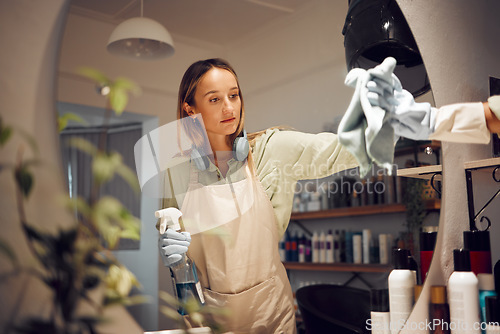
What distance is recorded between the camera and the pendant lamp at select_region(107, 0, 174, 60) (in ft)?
2.97

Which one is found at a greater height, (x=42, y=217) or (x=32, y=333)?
(x=42, y=217)

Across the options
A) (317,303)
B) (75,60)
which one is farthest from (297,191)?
(75,60)

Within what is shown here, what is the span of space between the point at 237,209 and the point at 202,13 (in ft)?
1.49

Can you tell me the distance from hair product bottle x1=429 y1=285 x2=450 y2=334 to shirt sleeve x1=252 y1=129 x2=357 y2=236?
1.51 feet

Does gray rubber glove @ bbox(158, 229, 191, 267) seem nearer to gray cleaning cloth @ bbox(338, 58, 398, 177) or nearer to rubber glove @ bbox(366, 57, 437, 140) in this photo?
gray cleaning cloth @ bbox(338, 58, 398, 177)

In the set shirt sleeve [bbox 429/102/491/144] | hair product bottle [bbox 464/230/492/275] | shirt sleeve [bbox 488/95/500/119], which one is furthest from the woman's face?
hair product bottle [bbox 464/230/492/275]

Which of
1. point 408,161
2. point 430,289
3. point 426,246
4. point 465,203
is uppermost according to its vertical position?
point 408,161

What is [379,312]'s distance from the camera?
4.25 ft

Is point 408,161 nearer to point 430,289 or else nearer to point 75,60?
point 430,289

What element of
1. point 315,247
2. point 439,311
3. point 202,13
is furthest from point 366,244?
point 202,13

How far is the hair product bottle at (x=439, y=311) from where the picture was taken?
1.34 metres

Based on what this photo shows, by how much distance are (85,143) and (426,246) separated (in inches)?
41.8

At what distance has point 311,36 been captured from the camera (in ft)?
4.09

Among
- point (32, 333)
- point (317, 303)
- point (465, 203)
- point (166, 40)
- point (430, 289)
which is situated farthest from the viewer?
point (465, 203)
